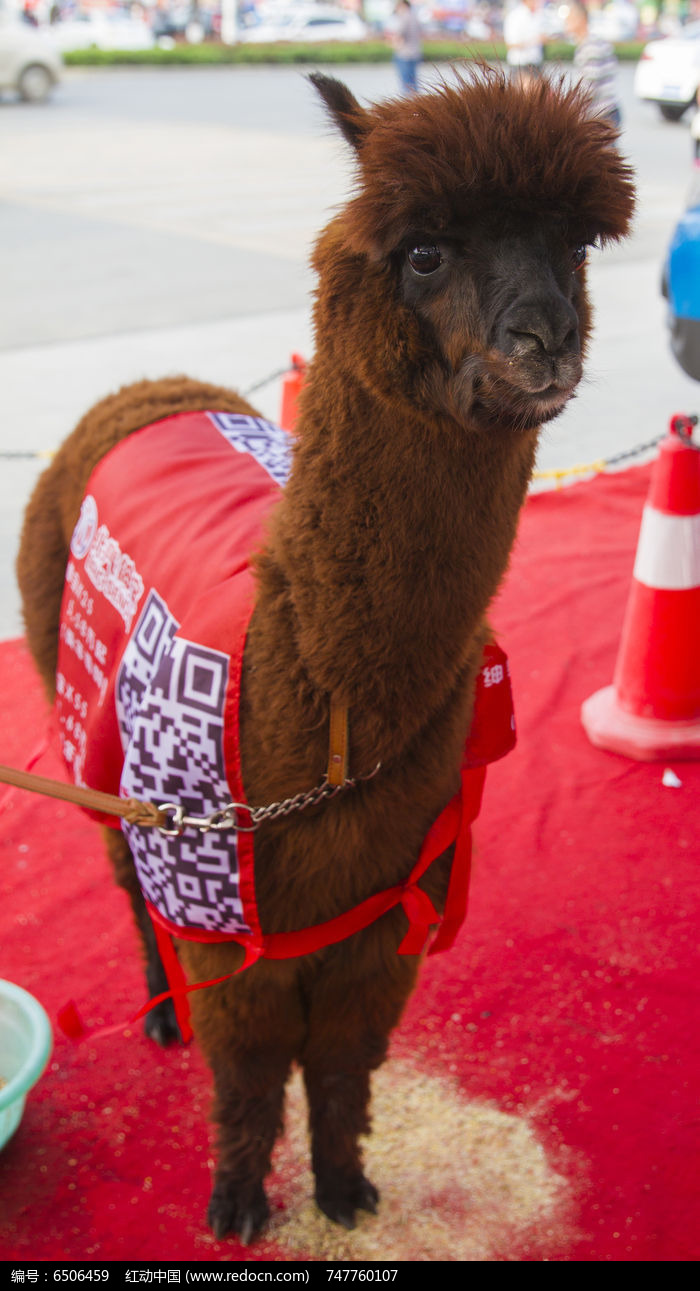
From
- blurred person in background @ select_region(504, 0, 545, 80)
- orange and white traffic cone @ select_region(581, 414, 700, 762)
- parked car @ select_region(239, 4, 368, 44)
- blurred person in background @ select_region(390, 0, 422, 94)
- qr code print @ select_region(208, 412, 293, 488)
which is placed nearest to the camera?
qr code print @ select_region(208, 412, 293, 488)

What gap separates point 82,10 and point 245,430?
35659 mm

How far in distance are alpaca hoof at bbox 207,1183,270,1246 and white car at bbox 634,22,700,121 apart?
16192 millimetres

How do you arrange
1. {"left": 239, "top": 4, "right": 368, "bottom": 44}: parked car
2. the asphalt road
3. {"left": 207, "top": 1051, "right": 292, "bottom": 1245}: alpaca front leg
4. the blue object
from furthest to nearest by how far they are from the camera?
{"left": 239, "top": 4, "right": 368, "bottom": 44}: parked car
the asphalt road
the blue object
{"left": 207, "top": 1051, "right": 292, "bottom": 1245}: alpaca front leg

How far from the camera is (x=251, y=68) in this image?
24.5 metres

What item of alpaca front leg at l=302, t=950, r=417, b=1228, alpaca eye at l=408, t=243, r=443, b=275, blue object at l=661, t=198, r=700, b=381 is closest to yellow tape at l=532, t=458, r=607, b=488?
blue object at l=661, t=198, r=700, b=381

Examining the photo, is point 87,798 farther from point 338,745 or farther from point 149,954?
point 149,954

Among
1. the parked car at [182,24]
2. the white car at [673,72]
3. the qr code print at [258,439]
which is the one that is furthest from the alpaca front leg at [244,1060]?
the parked car at [182,24]

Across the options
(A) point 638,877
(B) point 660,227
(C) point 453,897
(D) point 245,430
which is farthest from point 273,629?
(B) point 660,227

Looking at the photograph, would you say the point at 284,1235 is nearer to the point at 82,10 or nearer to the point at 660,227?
the point at 660,227

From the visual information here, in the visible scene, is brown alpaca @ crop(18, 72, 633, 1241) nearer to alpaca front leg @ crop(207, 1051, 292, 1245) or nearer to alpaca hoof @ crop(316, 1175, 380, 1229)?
alpaca front leg @ crop(207, 1051, 292, 1245)

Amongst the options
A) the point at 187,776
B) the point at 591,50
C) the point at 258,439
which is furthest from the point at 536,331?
the point at 591,50

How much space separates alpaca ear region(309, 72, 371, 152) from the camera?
1606 mm

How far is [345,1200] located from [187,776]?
924mm

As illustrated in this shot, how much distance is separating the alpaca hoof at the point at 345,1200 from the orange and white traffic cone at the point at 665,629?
5.67ft
